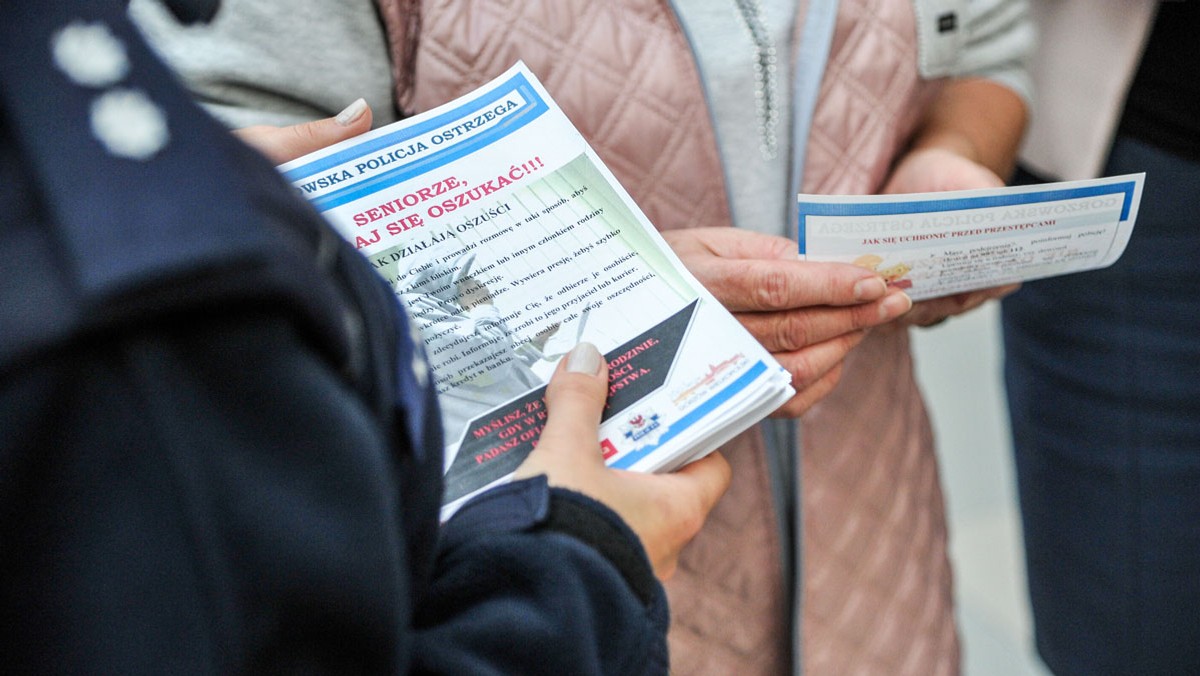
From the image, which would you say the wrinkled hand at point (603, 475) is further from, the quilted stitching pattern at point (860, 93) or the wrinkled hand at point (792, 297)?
the quilted stitching pattern at point (860, 93)

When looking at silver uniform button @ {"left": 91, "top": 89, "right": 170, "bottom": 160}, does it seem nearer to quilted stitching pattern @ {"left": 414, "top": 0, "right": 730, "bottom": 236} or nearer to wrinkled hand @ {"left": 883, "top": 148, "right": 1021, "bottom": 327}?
quilted stitching pattern @ {"left": 414, "top": 0, "right": 730, "bottom": 236}

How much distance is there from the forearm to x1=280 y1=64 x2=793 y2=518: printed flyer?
39cm

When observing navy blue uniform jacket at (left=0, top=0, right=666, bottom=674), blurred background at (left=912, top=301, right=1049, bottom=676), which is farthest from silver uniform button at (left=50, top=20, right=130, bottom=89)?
blurred background at (left=912, top=301, right=1049, bottom=676)

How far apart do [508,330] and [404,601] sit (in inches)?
11.1

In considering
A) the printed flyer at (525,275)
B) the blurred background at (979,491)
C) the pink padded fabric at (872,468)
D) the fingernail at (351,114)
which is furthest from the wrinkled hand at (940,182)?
the blurred background at (979,491)

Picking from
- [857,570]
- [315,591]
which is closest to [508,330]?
[315,591]

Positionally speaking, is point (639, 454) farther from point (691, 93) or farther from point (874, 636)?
point (874, 636)

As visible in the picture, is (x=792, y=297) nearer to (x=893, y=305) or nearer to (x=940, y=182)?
(x=893, y=305)

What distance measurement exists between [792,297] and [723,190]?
0.11m

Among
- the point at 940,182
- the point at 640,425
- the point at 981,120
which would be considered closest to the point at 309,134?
the point at 640,425

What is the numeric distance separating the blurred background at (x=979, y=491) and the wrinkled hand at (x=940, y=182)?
28.6 inches

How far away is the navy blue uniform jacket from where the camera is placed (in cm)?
20

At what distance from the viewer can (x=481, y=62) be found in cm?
58

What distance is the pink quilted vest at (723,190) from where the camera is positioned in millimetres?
587
